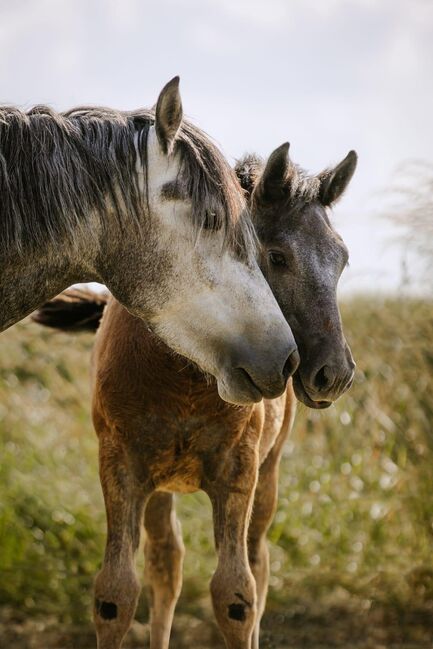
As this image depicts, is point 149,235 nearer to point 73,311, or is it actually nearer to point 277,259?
point 277,259

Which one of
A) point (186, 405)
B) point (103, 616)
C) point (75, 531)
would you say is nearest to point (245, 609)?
point (103, 616)

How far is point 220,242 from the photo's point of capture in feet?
10.8

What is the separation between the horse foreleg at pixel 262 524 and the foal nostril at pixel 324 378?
1.54m

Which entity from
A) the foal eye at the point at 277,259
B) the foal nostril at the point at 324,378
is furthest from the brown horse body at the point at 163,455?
the foal eye at the point at 277,259

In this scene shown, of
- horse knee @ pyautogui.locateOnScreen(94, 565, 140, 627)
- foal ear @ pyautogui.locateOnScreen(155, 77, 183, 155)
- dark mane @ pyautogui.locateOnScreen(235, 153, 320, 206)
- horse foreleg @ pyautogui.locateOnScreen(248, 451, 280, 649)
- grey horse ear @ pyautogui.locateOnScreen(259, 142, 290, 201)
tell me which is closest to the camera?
foal ear @ pyautogui.locateOnScreen(155, 77, 183, 155)

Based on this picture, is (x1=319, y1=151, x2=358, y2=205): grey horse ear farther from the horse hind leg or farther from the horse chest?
the horse hind leg

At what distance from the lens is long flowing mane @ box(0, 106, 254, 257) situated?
3.22 meters

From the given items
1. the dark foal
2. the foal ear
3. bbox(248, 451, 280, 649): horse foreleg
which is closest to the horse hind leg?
bbox(248, 451, 280, 649): horse foreleg

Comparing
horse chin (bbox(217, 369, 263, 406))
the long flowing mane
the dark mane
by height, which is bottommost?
horse chin (bbox(217, 369, 263, 406))

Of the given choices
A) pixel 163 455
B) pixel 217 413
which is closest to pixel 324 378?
pixel 217 413

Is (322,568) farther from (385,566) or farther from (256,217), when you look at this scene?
(256,217)

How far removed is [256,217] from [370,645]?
3753 millimetres

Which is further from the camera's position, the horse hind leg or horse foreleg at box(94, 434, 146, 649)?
the horse hind leg

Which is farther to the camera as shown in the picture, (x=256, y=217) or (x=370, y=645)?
(x=370, y=645)
